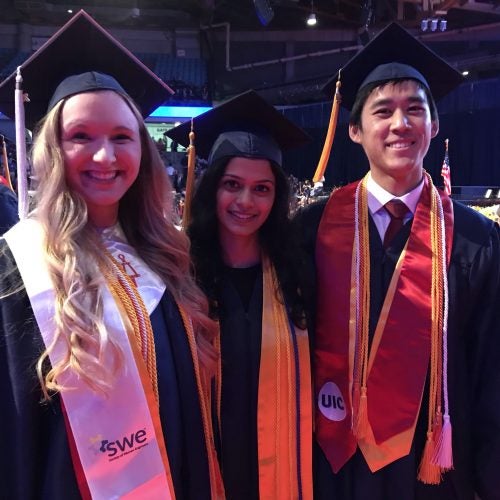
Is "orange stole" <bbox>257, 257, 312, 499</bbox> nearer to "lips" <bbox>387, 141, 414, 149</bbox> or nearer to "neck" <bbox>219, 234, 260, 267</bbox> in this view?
"neck" <bbox>219, 234, 260, 267</bbox>

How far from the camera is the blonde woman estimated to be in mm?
1106

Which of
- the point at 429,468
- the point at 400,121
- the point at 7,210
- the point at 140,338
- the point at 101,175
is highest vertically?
the point at 400,121

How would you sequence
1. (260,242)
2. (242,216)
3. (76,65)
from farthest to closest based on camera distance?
1. (260,242)
2. (242,216)
3. (76,65)

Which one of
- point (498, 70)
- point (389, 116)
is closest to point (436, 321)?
point (389, 116)

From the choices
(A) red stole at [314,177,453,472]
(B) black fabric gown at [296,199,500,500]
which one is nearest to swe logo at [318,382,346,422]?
(A) red stole at [314,177,453,472]

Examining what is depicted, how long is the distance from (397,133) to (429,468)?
107cm

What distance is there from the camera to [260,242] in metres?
1.76

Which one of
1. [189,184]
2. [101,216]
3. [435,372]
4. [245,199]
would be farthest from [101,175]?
[435,372]

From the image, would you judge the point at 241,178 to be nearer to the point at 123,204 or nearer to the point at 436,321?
the point at 123,204

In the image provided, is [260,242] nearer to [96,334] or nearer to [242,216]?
[242,216]

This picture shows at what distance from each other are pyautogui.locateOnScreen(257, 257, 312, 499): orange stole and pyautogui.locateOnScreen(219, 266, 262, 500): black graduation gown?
0.03m

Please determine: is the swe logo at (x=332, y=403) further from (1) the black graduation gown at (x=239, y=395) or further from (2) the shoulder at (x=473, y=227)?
(2) the shoulder at (x=473, y=227)

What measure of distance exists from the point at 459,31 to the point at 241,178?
13759 mm

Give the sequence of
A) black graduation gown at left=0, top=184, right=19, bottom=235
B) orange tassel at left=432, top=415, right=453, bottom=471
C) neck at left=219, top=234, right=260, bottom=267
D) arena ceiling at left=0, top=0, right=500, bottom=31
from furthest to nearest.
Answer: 1. arena ceiling at left=0, top=0, right=500, bottom=31
2. black graduation gown at left=0, top=184, right=19, bottom=235
3. neck at left=219, top=234, right=260, bottom=267
4. orange tassel at left=432, top=415, right=453, bottom=471
